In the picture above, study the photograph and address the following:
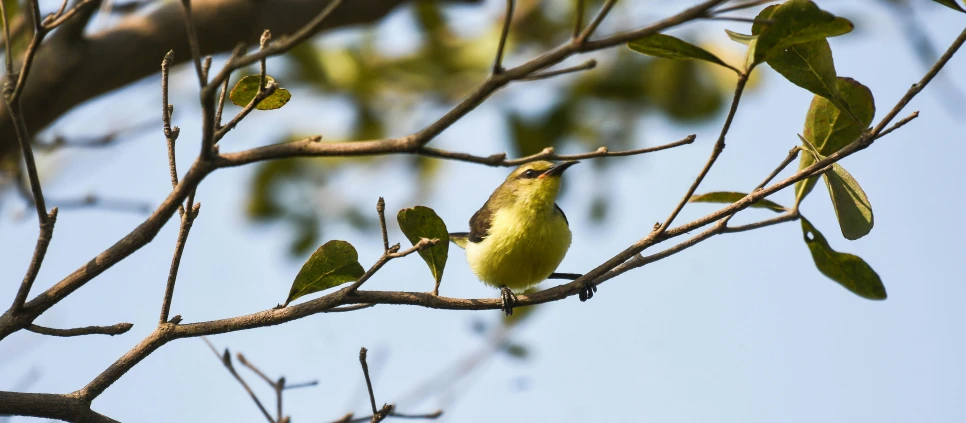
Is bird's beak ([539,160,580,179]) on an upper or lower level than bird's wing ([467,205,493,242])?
upper

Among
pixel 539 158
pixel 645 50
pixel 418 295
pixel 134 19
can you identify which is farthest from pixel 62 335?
pixel 134 19

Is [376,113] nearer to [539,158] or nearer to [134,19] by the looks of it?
[134,19]

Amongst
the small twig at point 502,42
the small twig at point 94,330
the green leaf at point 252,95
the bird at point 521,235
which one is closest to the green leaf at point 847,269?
the small twig at point 502,42

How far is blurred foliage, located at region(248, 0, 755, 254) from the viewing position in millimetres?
5590

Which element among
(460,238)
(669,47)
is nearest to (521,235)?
(460,238)

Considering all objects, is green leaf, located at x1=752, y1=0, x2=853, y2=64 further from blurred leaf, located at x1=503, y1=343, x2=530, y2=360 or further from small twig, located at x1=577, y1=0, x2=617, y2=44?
blurred leaf, located at x1=503, y1=343, x2=530, y2=360

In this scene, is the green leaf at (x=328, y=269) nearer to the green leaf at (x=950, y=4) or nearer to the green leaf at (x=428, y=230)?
the green leaf at (x=428, y=230)

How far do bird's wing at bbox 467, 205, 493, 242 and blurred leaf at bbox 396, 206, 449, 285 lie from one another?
1820mm

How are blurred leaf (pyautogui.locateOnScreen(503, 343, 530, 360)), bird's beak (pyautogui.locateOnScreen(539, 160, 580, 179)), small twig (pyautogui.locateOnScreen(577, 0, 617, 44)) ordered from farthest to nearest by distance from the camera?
bird's beak (pyautogui.locateOnScreen(539, 160, 580, 179)) < blurred leaf (pyautogui.locateOnScreen(503, 343, 530, 360)) < small twig (pyautogui.locateOnScreen(577, 0, 617, 44))

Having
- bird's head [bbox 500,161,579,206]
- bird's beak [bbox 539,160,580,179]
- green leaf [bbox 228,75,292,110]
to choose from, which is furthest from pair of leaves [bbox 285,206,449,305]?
bird's beak [bbox 539,160,580,179]

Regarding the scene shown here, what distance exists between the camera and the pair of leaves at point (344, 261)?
2258 mm

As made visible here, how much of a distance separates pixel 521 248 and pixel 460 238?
0.81m

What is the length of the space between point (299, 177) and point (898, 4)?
397cm

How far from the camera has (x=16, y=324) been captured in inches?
68.7
